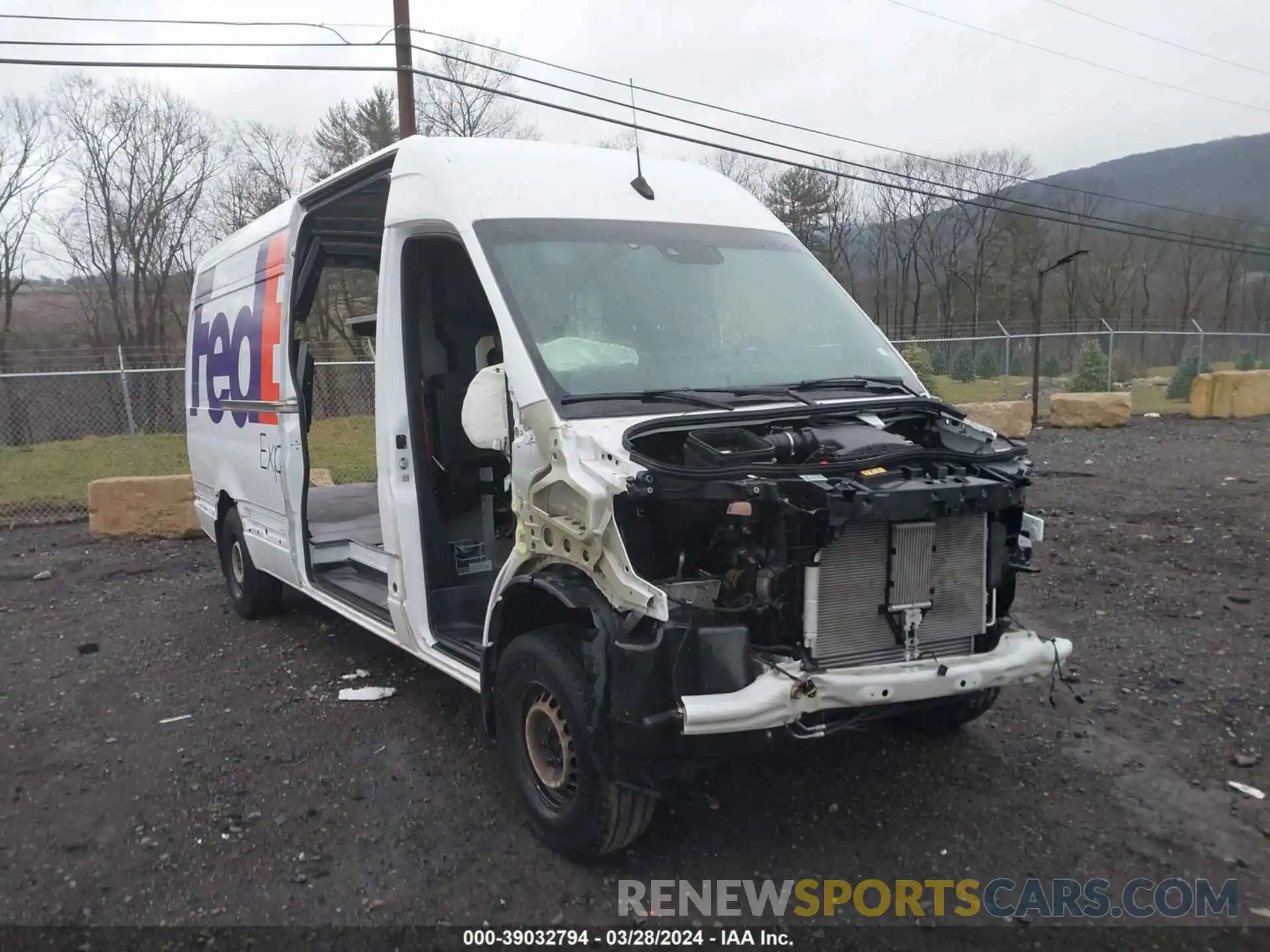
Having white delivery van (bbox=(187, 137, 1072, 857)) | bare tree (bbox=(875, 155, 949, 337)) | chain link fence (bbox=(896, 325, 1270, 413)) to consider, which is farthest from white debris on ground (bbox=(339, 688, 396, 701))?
bare tree (bbox=(875, 155, 949, 337))

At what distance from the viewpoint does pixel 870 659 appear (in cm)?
344

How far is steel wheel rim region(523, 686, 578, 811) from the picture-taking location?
140 inches

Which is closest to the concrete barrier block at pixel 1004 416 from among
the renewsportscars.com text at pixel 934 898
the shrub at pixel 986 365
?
the shrub at pixel 986 365

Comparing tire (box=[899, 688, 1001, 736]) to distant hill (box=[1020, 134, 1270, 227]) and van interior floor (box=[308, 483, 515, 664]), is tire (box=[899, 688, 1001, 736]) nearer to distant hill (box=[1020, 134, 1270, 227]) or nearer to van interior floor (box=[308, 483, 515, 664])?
van interior floor (box=[308, 483, 515, 664])

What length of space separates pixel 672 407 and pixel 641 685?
112 cm

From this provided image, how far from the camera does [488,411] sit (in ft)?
12.7

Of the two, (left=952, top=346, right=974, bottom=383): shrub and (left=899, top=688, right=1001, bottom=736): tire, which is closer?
(left=899, top=688, right=1001, bottom=736): tire

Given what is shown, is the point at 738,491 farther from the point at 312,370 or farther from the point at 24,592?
the point at 24,592

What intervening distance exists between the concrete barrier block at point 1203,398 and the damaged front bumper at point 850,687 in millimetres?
17320

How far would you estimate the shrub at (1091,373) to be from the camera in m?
22.3

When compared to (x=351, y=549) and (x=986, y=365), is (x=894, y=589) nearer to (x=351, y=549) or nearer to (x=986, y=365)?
Answer: (x=351, y=549)

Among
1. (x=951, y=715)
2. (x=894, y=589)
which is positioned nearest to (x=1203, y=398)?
(x=951, y=715)

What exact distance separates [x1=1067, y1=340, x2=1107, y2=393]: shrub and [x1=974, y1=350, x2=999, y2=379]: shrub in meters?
2.58

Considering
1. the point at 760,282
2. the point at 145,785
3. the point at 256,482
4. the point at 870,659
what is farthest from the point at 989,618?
the point at 256,482
